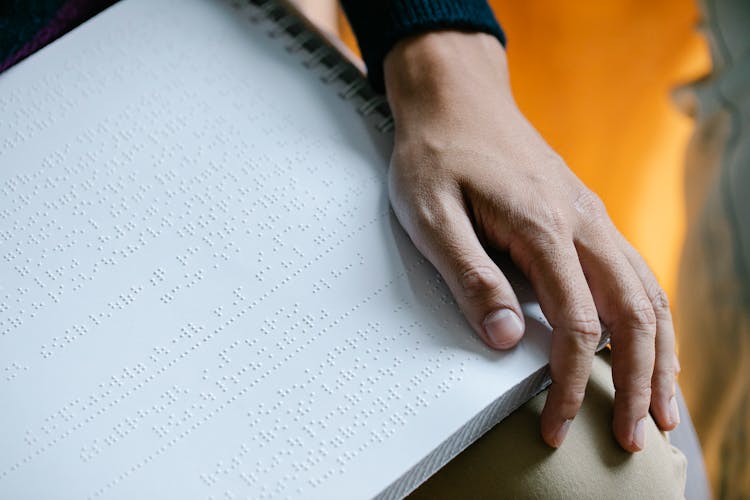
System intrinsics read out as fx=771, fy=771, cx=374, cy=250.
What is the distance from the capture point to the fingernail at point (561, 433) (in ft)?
1.62

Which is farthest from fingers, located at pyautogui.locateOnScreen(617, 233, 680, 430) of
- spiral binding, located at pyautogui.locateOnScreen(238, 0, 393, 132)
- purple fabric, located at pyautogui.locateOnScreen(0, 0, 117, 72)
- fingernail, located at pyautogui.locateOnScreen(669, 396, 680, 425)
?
purple fabric, located at pyautogui.locateOnScreen(0, 0, 117, 72)

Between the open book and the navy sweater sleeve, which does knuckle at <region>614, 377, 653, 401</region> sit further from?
the navy sweater sleeve

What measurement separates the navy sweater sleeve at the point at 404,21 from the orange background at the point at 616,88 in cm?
52

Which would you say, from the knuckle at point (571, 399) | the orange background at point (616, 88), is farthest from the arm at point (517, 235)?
the orange background at point (616, 88)

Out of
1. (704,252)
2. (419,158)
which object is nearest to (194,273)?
(419,158)

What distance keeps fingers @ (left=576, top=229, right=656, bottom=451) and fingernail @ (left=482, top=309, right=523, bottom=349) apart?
7 centimetres

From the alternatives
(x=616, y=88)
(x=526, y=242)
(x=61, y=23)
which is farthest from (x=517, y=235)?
(x=616, y=88)

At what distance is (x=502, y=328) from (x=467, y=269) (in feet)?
0.15

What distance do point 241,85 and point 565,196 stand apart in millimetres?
268

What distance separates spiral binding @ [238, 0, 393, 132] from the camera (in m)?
0.63

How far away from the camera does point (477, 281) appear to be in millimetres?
503

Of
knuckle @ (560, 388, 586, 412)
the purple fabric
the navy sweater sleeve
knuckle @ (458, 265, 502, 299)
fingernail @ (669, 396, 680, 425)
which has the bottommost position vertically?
fingernail @ (669, 396, 680, 425)

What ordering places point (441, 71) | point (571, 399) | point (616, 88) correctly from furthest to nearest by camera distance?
1. point (616, 88)
2. point (441, 71)
3. point (571, 399)

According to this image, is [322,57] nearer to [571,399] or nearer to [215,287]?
[215,287]
